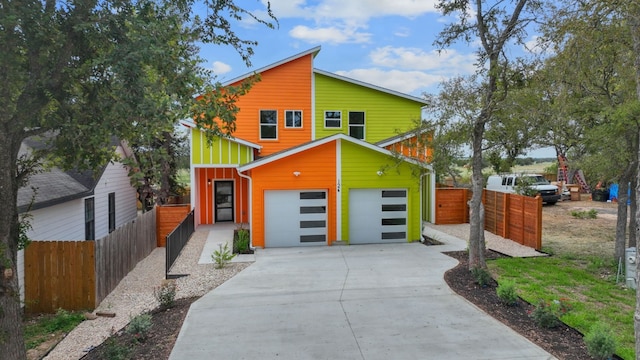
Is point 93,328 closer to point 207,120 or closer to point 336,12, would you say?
point 207,120

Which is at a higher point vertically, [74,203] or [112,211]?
[74,203]

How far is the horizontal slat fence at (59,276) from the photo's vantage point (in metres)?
8.12

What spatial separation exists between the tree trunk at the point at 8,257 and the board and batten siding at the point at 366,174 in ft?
32.8

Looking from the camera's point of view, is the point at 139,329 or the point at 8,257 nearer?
the point at 8,257

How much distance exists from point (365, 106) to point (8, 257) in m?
16.4

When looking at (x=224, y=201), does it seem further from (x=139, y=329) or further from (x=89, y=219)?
(x=139, y=329)

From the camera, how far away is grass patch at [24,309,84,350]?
6745 millimetres

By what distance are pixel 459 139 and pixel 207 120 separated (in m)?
6.86

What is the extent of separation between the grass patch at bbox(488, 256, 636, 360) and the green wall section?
34.3 feet

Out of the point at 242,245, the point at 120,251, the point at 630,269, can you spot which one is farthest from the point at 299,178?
the point at 630,269

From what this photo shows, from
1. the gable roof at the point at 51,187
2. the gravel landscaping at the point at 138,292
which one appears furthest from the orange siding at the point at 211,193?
the gable roof at the point at 51,187

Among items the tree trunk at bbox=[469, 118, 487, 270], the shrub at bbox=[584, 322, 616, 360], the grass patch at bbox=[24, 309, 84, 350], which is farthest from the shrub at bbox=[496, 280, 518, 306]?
the grass patch at bbox=[24, 309, 84, 350]

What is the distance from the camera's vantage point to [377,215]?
1388 cm

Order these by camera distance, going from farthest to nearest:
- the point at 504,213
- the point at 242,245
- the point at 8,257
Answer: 1. the point at 504,213
2. the point at 242,245
3. the point at 8,257
